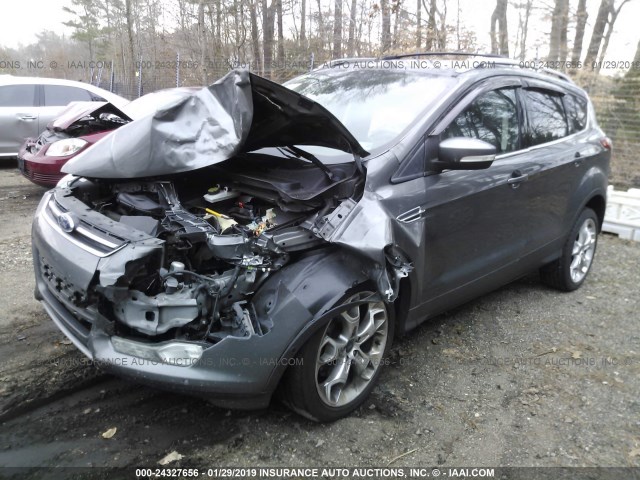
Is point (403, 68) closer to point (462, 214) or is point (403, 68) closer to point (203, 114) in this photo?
point (462, 214)

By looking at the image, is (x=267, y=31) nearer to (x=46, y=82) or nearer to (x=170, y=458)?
(x=46, y=82)

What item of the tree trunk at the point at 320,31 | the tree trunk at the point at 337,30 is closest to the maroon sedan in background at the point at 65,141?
the tree trunk at the point at 337,30

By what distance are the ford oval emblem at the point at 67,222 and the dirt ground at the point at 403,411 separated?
964 millimetres

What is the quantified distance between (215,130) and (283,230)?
0.65m

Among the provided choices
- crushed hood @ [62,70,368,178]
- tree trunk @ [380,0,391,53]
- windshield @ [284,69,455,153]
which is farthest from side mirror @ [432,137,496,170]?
tree trunk @ [380,0,391,53]

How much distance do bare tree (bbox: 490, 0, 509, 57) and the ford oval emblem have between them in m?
17.0

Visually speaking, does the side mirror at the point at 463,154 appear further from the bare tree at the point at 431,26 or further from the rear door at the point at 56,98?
the bare tree at the point at 431,26

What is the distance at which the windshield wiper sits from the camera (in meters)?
2.83

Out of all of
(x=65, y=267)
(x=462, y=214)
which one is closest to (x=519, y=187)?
(x=462, y=214)

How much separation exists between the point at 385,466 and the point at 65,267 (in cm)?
181

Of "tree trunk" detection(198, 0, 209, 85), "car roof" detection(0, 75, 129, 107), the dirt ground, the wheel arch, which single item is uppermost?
"tree trunk" detection(198, 0, 209, 85)

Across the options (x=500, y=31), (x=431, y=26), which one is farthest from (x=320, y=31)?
(x=500, y=31)

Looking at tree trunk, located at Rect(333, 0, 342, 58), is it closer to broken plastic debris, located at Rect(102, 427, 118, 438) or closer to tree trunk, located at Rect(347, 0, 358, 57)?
tree trunk, located at Rect(347, 0, 358, 57)

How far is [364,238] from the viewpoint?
2.52 metres
